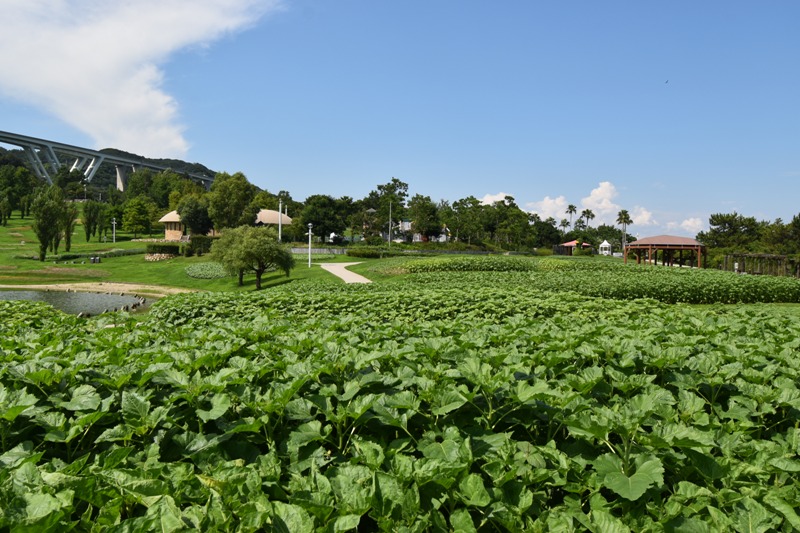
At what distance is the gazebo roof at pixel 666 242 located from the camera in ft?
119

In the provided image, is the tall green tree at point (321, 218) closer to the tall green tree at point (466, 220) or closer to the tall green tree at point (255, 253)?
the tall green tree at point (466, 220)

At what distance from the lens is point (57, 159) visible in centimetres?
11138

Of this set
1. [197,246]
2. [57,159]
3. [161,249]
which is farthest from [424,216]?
[57,159]

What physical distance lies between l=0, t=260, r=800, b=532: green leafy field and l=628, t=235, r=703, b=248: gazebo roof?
37722mm

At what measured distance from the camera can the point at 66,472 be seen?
68.4 inches

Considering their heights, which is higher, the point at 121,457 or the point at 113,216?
the point at 113,216

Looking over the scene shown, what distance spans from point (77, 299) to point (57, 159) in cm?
10796

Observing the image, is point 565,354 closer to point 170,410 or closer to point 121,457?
point 170,410

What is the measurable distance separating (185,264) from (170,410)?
43.1 m

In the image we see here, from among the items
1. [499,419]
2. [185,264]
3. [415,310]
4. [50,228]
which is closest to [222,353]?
[499,419]

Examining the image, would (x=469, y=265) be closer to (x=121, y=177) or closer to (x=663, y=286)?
(x=663, y=286)

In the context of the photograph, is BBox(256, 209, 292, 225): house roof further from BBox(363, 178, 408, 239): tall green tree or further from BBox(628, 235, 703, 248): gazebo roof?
BBox(628, 235, 703, 248): gazebo roof

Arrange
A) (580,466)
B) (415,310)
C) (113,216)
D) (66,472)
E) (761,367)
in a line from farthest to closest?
(113,216) → (415,310) → (761,367) → (580,466) → (66,472)

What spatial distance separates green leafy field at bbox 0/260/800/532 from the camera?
5.33ft
